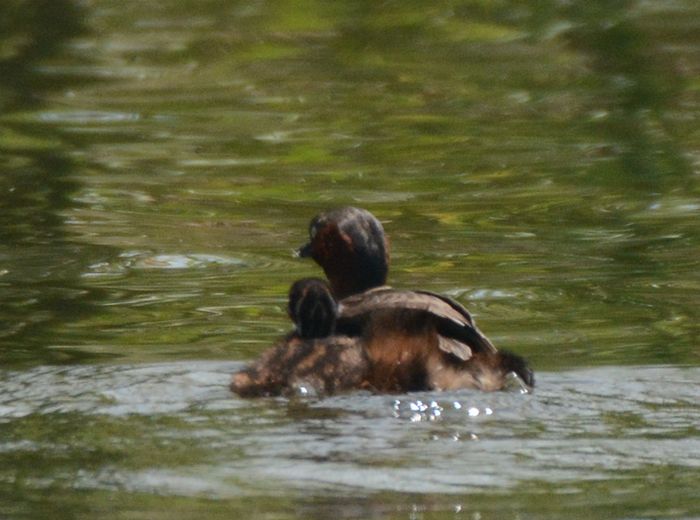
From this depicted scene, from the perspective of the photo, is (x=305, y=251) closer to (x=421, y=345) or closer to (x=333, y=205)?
(x=421, y=345)

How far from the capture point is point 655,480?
6.90 metres

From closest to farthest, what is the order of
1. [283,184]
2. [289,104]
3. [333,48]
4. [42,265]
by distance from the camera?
[42,265], [283,184], [289,104], [333,48]

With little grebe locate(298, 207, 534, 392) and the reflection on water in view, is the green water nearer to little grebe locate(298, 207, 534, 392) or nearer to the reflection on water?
the reflection on water

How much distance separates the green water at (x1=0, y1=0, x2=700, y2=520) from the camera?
704 centimetres

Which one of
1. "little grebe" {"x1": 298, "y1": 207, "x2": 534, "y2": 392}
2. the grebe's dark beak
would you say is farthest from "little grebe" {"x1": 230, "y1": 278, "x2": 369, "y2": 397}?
the grebe's dark beak

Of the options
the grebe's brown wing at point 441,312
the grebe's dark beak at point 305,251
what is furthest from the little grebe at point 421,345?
the grebe's dark beak at point 305,251

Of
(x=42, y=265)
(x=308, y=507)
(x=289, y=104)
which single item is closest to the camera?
(x=308, y=507)

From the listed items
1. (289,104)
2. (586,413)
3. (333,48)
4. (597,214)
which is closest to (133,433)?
(586,413)

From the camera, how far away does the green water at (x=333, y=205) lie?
23.1 feet

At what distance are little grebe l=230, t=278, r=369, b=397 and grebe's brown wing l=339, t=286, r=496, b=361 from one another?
0.16m

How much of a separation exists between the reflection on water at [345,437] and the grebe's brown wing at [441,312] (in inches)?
11.6

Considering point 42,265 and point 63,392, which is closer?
point 63,392

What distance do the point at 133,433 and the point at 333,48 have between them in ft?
40.7

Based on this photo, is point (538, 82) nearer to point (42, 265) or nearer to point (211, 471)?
point (42, 265)
